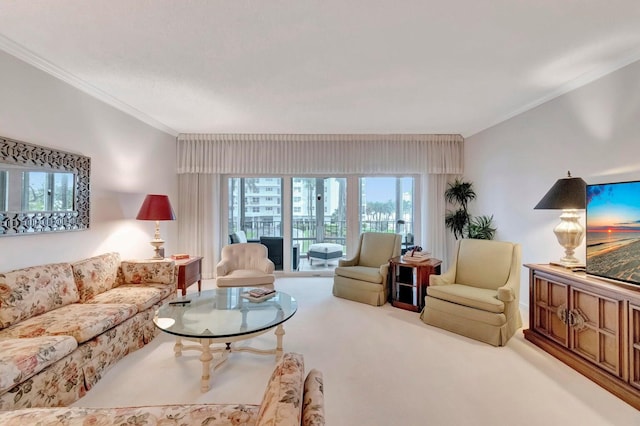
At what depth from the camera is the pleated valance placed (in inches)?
198

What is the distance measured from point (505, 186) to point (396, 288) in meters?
2.10

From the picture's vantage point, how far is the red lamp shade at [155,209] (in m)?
3.62

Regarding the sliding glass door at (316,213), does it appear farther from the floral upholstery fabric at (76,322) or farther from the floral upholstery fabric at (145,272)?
the floral upholstery fabric at (76,322)

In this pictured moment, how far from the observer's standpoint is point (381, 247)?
4379 mm

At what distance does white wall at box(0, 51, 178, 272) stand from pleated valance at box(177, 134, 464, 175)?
533 millimetres

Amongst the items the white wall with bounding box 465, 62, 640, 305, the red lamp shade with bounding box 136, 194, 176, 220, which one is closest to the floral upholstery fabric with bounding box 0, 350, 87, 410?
the red lamp shade with bounding box 136, 194, 176, 220

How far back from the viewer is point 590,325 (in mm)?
2264

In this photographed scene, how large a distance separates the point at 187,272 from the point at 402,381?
283 centimetres

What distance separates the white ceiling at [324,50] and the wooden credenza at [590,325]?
1890 mm

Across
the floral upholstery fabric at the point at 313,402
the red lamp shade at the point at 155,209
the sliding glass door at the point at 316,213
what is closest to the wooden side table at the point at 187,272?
the red lamp shade at the point at 155,209

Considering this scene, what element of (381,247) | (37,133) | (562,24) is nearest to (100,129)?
(37,133)

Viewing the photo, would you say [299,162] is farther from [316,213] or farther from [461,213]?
[461,213]

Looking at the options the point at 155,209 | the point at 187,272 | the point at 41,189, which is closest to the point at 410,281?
the point at 187,272

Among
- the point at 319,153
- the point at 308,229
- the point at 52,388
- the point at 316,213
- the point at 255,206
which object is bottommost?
the point at 52,388
